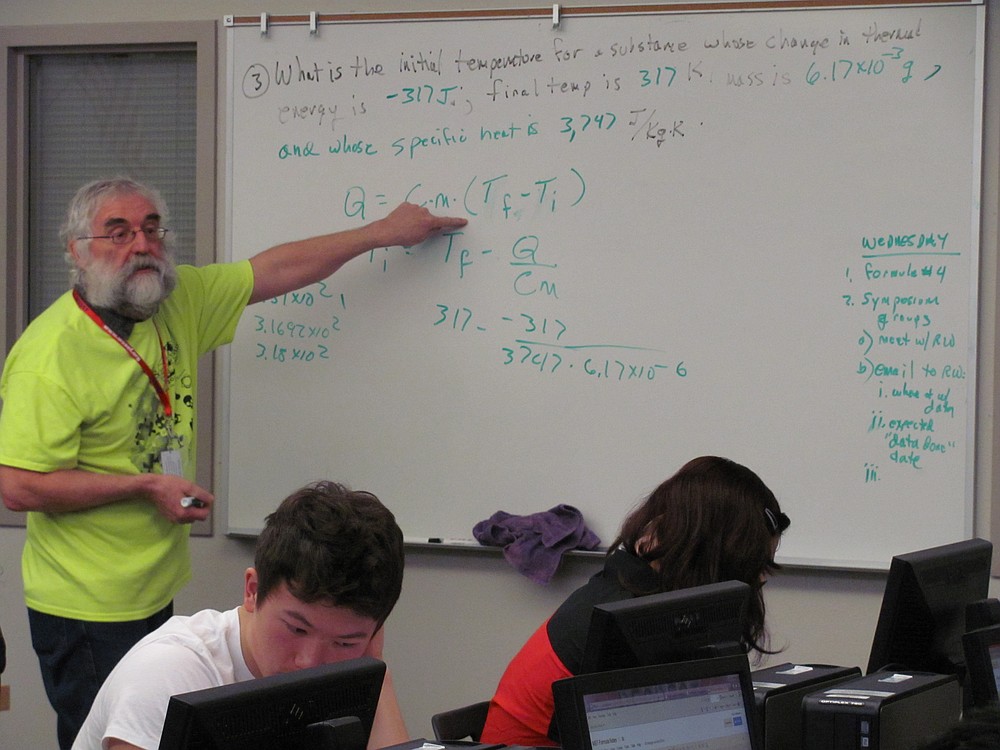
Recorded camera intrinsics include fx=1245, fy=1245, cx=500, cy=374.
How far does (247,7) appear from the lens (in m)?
3.61

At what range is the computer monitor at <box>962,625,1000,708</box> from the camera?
5.53ft

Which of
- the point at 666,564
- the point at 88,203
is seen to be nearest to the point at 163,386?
the point at 88,203

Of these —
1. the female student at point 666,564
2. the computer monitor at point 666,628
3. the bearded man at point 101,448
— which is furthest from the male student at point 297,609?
the bearded man at point 101,448

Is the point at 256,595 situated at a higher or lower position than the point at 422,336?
lower

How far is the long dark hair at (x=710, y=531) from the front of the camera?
2.16 metres

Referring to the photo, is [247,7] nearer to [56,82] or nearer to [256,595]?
[56,82]

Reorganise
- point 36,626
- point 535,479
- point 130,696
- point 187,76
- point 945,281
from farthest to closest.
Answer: point 187,76, point 535,479, point 945,281, point 36,626, point 130,696

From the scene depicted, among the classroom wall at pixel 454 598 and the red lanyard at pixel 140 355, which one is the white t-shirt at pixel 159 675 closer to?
the red lanyard at pixel 140 355

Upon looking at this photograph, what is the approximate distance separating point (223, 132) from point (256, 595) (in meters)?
2.23

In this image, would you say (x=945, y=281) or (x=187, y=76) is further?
(x=187, y=76)

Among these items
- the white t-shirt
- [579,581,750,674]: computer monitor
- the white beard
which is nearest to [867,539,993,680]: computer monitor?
[579,581,750,674]: computer monitor

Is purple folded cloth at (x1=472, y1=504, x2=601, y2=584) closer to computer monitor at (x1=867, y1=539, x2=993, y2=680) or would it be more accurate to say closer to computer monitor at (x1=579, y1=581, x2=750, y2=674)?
computer monitor at (x1=867, y1=539, x2=993, y2=680)

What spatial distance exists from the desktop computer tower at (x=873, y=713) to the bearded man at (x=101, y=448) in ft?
5.40

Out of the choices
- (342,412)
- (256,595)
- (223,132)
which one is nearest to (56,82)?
(223,132)
